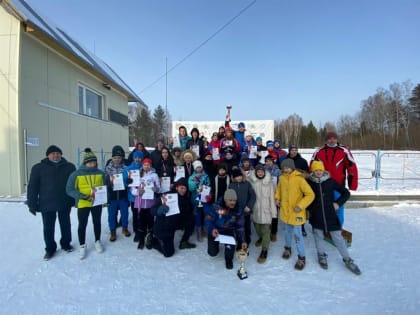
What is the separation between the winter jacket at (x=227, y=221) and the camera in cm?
371

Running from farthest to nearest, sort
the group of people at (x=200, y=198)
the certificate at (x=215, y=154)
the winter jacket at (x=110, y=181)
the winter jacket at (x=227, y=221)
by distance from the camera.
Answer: the certificate at (x=215, y=154)
the winter jacket at (x=110, y=181)
the winter jacket at (x=227, y=221)
the group of people at (x=200, y=198)

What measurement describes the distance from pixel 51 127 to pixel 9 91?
5.88ft

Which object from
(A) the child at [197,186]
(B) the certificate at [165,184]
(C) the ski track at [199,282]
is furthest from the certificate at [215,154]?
(C) the ski track at [199,282]

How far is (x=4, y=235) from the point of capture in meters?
4.74

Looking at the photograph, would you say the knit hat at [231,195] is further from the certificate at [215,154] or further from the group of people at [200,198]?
the certificate at [215,154]

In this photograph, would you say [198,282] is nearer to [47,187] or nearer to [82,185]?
[82,185]

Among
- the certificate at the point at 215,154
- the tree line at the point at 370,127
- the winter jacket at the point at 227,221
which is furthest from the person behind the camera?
the tree line at the point at 370,127

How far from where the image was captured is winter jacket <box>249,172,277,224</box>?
3.89 metres

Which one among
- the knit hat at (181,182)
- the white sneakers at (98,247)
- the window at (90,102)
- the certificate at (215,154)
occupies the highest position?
the window at (90,102)

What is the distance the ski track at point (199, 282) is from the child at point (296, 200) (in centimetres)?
41

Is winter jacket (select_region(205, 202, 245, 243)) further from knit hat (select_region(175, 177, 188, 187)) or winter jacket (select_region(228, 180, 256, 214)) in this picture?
knit hat (select_region(175, 177, 188, 187))

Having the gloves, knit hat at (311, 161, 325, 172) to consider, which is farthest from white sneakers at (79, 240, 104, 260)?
knit hat at (311, 161, 325, 172)

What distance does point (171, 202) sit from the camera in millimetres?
4027

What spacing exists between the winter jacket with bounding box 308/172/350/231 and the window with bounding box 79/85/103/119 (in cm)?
1106
